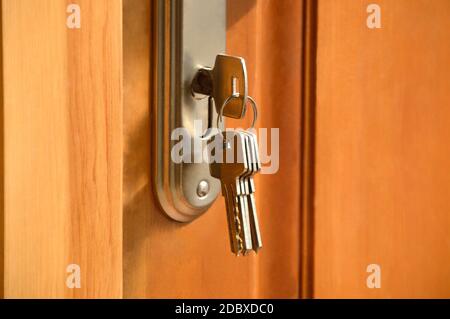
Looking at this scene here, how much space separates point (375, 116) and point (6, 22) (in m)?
0.39

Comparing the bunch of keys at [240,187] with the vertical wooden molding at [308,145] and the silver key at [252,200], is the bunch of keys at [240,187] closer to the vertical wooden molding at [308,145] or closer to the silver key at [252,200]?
the silver key at [252,200]

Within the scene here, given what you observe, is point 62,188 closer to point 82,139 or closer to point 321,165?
point 82,139

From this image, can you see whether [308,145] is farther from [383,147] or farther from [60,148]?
[60,148]

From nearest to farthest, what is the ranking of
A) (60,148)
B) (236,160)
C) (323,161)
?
(60,148)
(236,160)
(323,161)

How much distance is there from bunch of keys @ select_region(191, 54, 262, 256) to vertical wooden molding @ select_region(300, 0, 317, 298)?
12 centimetres

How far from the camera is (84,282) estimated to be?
318mm

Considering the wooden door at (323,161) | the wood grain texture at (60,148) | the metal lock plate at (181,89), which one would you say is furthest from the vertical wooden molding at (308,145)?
the wood grain texture at (60,148)

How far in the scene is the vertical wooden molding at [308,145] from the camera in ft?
1.78

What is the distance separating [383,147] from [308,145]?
78 mm

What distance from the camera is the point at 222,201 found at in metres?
0.51

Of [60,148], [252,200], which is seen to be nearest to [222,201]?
[252,200]

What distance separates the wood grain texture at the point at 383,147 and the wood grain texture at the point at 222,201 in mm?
28

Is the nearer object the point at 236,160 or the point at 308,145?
the point at 236,160

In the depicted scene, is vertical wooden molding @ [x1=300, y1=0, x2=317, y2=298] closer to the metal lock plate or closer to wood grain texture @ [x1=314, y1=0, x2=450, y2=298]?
wood grain texture @ [x1=314, y1=0, x2=450, y2=298]
